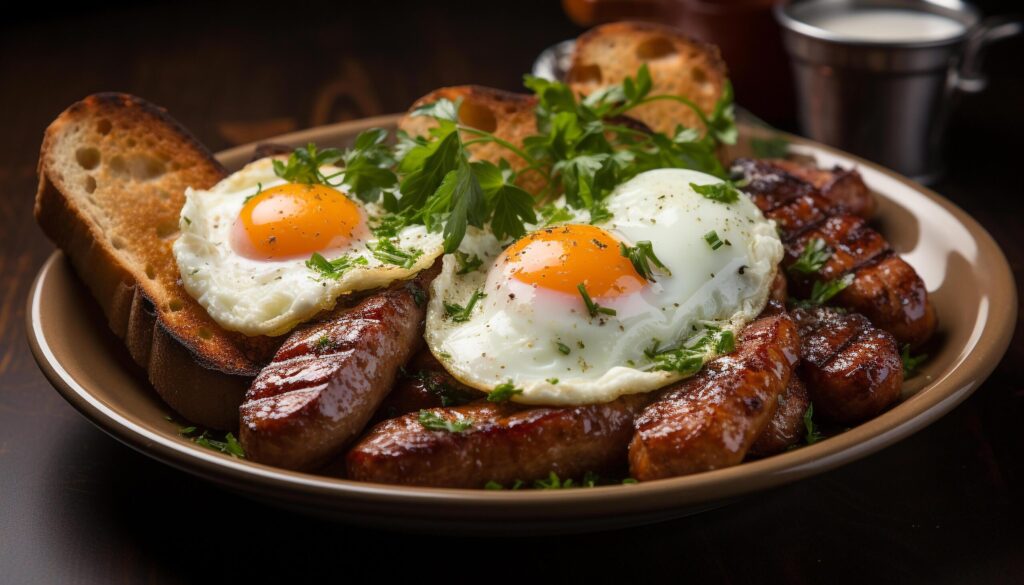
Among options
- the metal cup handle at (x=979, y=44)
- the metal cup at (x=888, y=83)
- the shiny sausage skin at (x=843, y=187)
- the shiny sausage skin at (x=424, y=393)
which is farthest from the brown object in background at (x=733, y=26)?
the shiny sausage skin at (x=424, y=393)

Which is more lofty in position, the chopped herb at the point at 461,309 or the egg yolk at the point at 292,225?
the egg yolk at the point at 292,225

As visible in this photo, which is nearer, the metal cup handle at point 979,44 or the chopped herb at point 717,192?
the chopped herb at point 717,192

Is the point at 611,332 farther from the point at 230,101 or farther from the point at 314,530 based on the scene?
the point at 230,101

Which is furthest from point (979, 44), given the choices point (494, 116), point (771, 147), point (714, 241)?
point (714, 241)

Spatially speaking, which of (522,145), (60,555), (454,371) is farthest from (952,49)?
(60,555)

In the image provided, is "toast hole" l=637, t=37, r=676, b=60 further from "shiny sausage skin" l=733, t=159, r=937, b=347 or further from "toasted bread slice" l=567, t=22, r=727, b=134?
"shiny sausage skin" l=733, t=159, r=937, b=347

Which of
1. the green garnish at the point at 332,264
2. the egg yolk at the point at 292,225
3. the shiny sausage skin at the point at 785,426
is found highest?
the egg yolk at the point at 292,225

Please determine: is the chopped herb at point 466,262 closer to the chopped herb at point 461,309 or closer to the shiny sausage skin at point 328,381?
the chopped herb at point 461,309
